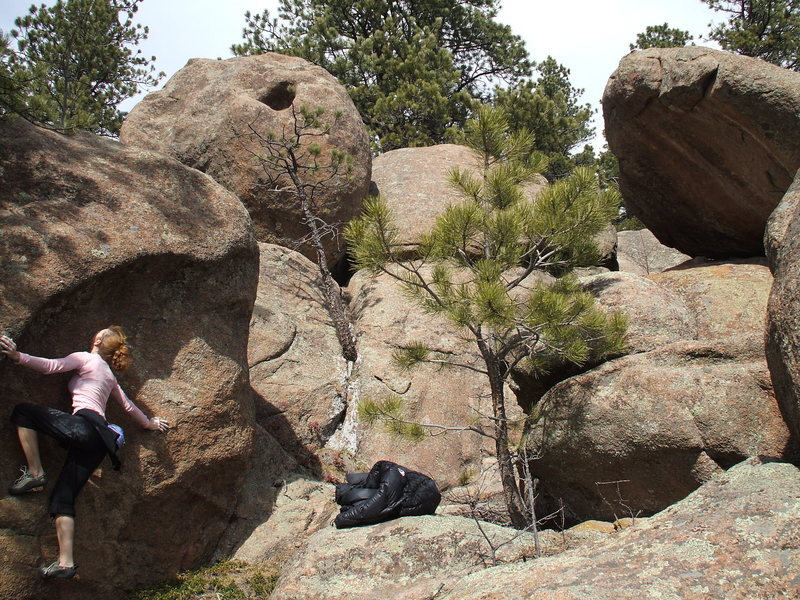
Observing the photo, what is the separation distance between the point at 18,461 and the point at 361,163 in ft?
22.0

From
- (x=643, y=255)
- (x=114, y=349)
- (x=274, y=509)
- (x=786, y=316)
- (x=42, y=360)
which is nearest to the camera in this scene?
(x=786, y=316)

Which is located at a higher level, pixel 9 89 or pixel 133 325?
pixel 9 89

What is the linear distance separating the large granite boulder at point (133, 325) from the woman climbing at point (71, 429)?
116mm

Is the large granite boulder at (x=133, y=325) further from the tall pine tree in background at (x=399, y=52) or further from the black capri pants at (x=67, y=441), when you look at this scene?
the tall pine tree in background at (x=399, y=52)

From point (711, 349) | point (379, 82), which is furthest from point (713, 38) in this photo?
point (711, 349)

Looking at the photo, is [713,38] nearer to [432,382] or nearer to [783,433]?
[432,382]

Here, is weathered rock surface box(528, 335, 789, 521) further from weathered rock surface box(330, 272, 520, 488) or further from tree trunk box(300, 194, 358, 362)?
tree trunk box(300, 194, 358, 362)

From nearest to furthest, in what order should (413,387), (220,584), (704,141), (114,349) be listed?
(114,349) → (220,584) → (704,141) → (413,387)

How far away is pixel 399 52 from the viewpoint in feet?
46.2

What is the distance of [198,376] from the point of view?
5.49 metres

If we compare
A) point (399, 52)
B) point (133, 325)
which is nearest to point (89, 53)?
point (399, 52)

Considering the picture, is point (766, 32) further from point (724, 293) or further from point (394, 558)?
point (394, 558)

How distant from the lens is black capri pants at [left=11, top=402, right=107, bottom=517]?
4449 millimetres

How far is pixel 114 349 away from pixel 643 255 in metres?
9.34
